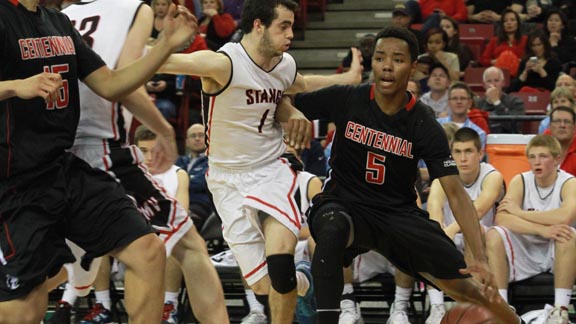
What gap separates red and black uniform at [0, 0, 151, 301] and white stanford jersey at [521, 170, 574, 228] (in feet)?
12.8

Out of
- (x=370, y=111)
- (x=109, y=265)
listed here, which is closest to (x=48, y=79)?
(x=370, y=111)

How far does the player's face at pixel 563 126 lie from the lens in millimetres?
8773

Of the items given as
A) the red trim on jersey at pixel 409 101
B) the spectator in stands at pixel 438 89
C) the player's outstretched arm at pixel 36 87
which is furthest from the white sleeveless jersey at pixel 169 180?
the player's outstretched arm at pixel 36 87

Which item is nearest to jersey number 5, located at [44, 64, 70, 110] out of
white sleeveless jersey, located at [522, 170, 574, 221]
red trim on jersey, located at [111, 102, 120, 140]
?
red trim on jersey, located at [111, 102, 120, 140]

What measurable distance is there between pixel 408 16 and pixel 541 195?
A: 18.1 ft

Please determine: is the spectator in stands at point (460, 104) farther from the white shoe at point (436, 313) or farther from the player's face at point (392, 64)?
the player's face at point (392, 64)

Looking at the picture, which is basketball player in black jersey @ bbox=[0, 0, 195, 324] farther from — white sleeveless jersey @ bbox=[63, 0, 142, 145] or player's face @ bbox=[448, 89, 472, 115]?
player's face @ bbox=[448, 89, 472, 115]

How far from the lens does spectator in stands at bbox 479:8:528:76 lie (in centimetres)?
1261

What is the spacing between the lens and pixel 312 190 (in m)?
8.11

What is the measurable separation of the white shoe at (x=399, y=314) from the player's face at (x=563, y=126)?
6.73ft

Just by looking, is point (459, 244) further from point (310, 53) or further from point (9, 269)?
point (310, 53)

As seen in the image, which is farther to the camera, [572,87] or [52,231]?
[572,87]

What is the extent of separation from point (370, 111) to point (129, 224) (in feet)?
5.51

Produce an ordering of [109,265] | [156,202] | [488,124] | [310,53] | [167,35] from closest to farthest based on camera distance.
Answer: [167,35]
[156,202]
[109,265]
[488,124]
[310,53]
